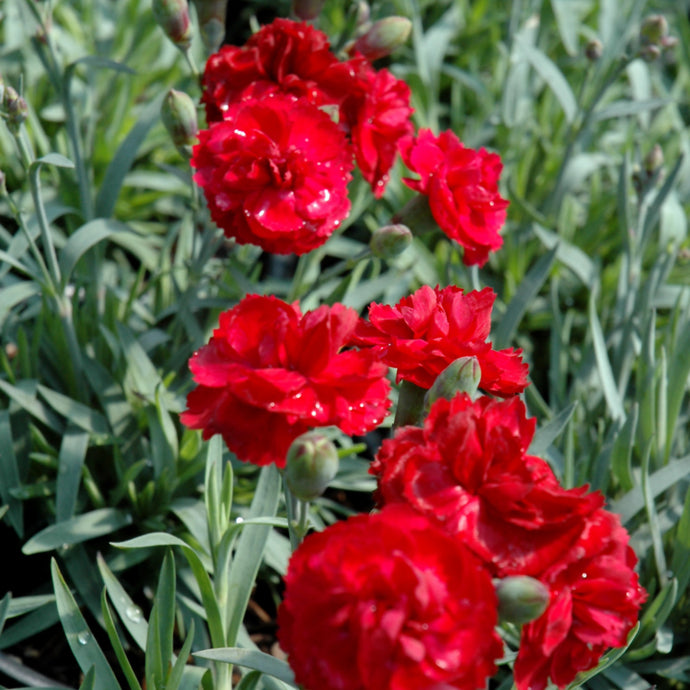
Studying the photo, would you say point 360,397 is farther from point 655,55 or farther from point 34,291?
point 655,55

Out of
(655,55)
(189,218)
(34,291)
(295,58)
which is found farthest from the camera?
(189,218)

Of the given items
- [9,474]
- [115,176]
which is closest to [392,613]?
[9,474]

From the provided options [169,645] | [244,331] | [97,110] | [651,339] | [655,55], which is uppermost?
[655,55]

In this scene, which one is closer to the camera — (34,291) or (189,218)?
(34,291)

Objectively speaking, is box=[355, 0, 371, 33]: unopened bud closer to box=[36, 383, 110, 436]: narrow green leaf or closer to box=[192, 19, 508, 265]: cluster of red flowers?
box=[192, 19, 508, 265]: cluster of red flowers

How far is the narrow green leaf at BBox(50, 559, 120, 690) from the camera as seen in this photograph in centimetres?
88

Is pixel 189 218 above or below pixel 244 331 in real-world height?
below

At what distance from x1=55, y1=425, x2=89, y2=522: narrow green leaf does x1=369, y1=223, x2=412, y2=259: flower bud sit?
53 cm

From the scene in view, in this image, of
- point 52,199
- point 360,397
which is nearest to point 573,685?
point 360,397

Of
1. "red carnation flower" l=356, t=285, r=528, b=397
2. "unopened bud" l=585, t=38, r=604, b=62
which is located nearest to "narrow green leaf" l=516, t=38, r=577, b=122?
"unopened bud" l=585, t=38, r=604, b=62

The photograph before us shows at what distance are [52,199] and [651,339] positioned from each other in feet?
4.25

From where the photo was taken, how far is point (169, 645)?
89cm

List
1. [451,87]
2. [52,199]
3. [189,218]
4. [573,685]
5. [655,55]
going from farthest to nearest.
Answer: [451,87], [52,199], [189,218], [655,55], [573,685]

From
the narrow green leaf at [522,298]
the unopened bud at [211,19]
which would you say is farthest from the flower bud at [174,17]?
the narrow green leaf at [522,298]
